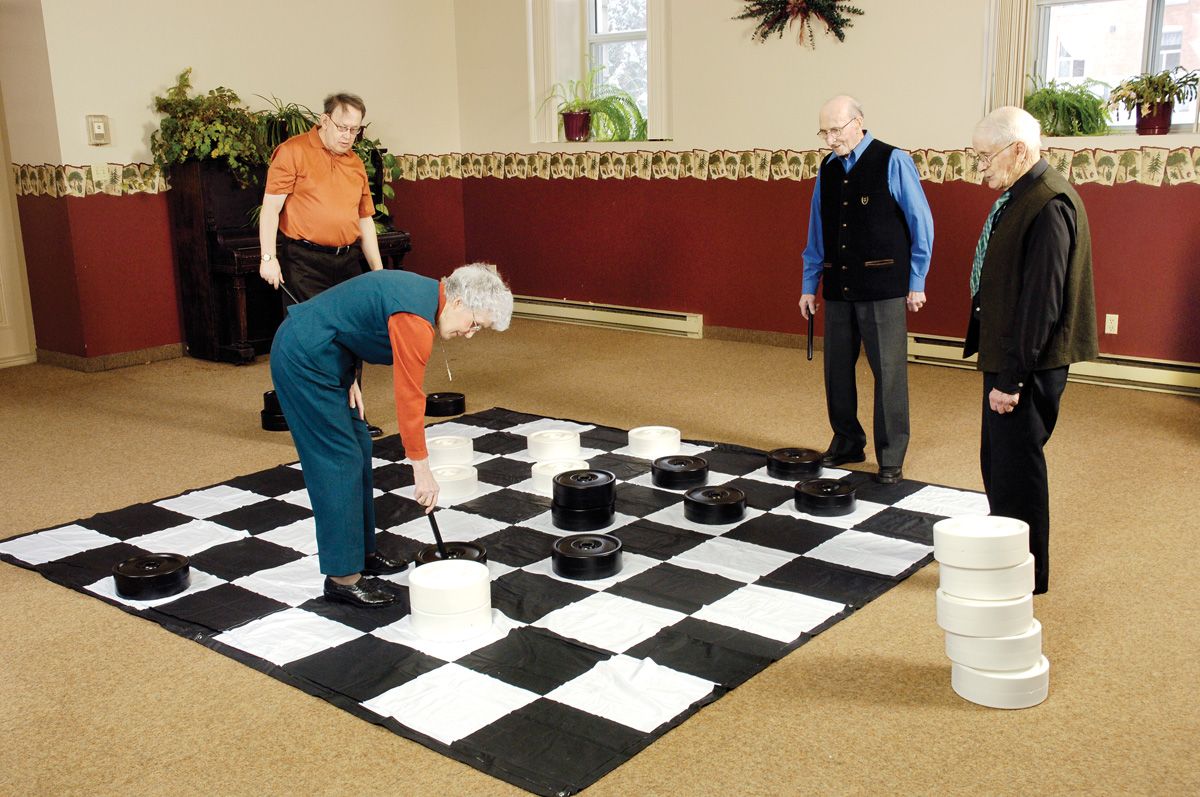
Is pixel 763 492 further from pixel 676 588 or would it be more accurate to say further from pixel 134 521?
pixel 134 521

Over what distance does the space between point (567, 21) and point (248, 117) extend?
225 cm

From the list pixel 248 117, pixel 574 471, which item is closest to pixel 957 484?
pixel 574 471

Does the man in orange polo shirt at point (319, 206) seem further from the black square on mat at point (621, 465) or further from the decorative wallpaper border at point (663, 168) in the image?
the decorative wallpaper border at point (663, 168)

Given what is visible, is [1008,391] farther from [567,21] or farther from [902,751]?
[567,21]

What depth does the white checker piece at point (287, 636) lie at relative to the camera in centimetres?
270

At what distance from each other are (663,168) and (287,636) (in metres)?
4.70

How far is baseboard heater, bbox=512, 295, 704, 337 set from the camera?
6.92 m

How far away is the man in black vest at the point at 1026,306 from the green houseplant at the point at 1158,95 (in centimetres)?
274

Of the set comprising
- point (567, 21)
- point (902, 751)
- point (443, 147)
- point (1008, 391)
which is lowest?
point (902, 751)

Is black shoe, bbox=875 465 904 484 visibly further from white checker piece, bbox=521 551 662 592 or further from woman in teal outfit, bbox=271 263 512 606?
woman in teal outfit, bbox=271 263 512 606

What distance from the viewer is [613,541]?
3.20 meters

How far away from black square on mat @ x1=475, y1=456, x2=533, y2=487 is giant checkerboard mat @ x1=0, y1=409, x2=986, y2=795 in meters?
0.01

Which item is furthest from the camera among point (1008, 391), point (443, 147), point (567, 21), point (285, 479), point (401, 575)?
point (443, 147)

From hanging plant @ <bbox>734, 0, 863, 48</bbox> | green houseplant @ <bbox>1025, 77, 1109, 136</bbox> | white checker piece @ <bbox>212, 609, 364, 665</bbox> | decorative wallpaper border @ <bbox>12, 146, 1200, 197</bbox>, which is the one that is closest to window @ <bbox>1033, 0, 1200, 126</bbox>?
green houseplant @ <bbox>1025, 77, 1109, 136</bbox>
